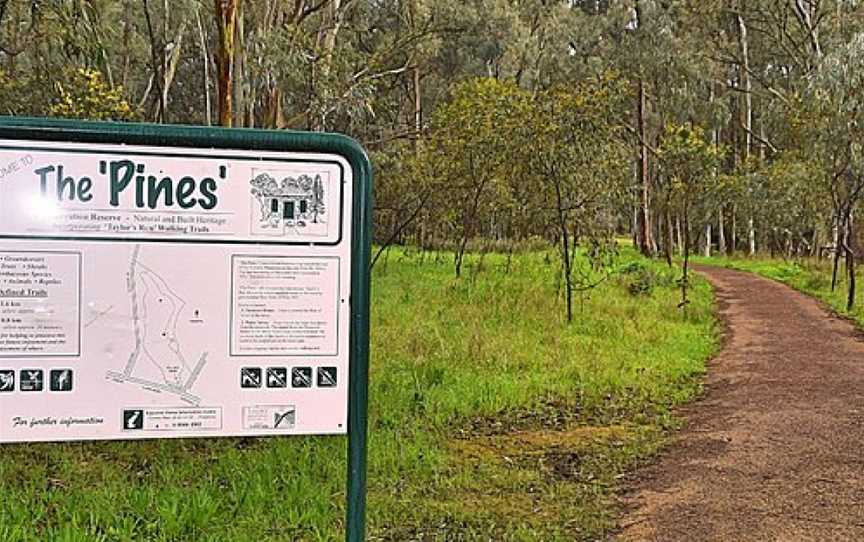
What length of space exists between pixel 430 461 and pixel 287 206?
3236 mm

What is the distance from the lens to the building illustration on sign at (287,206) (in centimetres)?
297

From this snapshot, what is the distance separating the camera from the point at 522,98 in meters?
14.5

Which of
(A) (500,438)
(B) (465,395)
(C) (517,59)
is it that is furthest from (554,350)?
(C) (517,59)

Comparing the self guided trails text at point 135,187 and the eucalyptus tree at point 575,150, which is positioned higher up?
the eucalyptus tree at point 575,150

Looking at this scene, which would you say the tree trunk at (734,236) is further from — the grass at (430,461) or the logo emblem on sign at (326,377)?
the logo emblem on sign at (326,377)

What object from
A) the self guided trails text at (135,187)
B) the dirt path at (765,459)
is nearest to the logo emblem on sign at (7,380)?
the self guided trails text at (135,187)

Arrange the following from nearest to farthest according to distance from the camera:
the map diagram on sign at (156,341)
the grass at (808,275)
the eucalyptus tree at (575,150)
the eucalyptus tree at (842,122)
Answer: the map diagram on sign at (156,341)
the eucalyptus tree at (575,150)
the eucalyptus tree at (842,122)
the grass at (808,275)

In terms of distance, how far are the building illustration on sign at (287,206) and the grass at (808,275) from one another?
41.0 ft

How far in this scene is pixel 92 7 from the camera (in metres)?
8.32

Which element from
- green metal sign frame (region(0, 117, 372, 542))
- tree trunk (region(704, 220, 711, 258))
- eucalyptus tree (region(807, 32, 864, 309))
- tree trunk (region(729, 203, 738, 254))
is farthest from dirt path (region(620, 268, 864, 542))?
tree trunk (region(704, 220, 711, 258))

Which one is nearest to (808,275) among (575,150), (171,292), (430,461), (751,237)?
(575,150)

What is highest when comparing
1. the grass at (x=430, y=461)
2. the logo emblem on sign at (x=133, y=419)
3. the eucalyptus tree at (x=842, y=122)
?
the eucalyptus tree at (x=842, y=122)

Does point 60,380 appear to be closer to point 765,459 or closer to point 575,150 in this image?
point 765,459

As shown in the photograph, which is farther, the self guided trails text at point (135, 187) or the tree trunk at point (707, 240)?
the tree trunk at point (707, 240)
